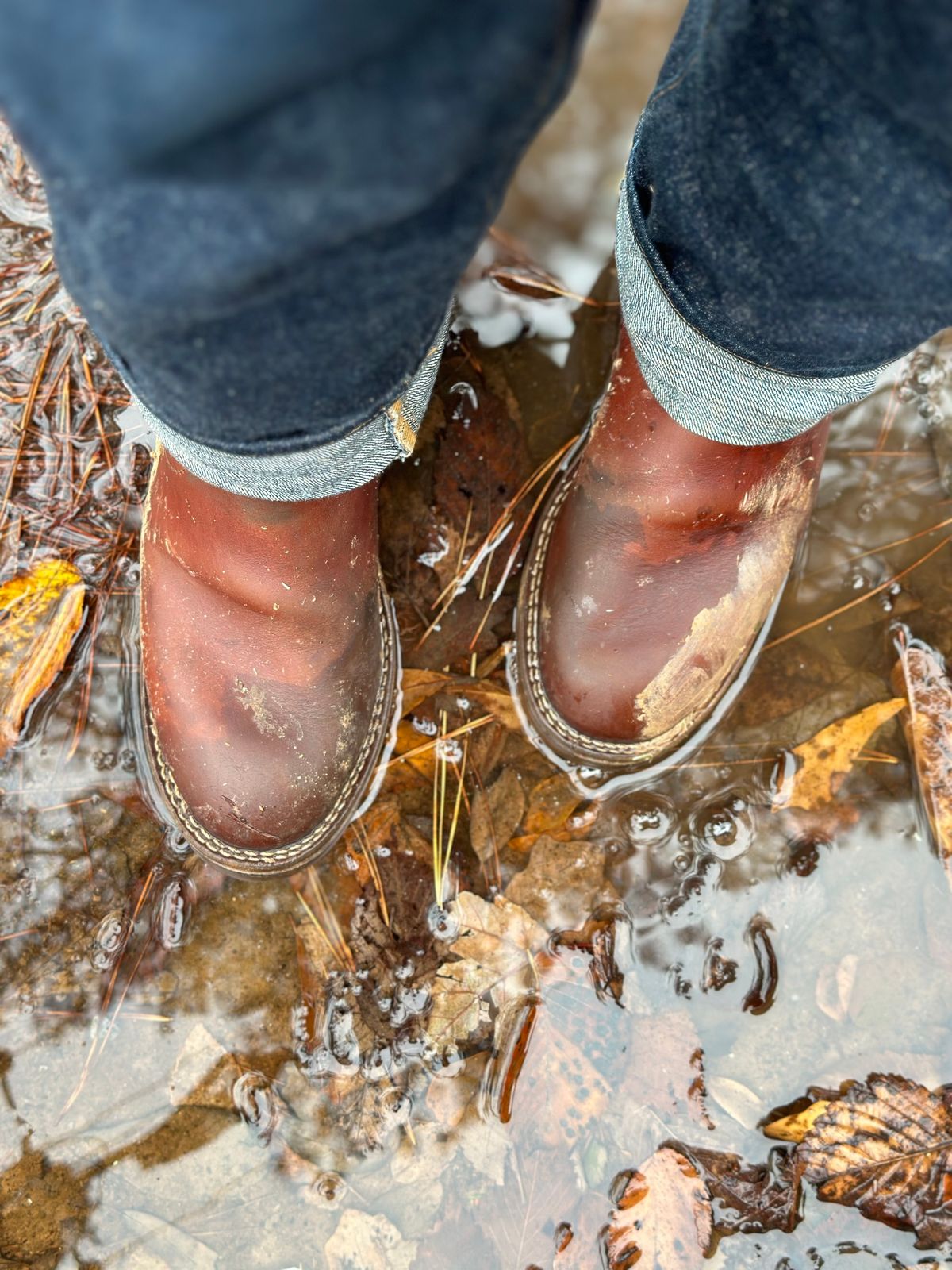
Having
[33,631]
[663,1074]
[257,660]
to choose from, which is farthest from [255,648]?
[663,1074]

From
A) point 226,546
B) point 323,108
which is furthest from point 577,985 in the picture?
point 323,108

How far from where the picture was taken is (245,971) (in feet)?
4.09

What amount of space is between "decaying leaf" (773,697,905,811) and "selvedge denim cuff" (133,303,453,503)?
771 millimetres

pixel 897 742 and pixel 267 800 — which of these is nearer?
pixel 267 800

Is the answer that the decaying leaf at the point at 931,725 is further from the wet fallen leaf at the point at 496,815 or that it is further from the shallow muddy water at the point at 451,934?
the wet fallen leaf at the point at 496,815

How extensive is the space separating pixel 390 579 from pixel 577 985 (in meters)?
0.63

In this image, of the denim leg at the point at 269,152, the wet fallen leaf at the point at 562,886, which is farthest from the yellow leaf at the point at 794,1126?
the denim leg at the point at 269,152

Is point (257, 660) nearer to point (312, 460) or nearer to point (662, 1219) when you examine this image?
point (312, 460)

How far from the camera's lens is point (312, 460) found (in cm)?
80

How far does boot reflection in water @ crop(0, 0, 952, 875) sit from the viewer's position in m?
0.42

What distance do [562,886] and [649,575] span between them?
1.54ft

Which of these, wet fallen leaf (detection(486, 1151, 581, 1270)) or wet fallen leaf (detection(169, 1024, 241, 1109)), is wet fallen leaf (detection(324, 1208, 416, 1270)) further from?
wet fallen leaf (detection(169, 1024, 241, 1109))

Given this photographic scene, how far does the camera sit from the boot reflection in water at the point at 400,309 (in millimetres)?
415

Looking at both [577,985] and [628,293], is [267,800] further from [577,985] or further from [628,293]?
[628,293]
